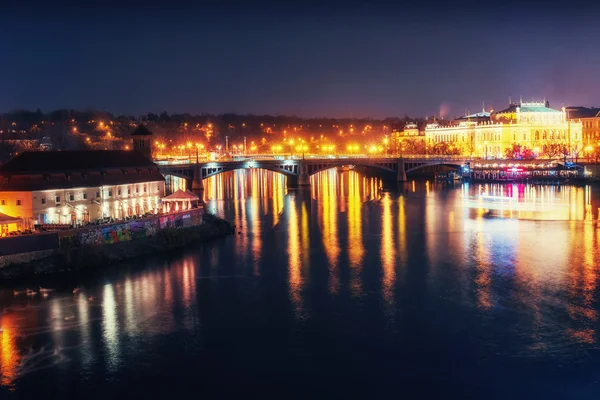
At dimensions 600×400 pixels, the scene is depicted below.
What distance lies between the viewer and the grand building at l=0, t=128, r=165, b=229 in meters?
18.6

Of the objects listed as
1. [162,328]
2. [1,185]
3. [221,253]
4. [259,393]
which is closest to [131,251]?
[221,253]

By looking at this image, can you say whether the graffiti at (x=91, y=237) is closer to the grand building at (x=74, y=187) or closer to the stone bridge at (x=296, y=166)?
the grand building at (x=74, y=187)

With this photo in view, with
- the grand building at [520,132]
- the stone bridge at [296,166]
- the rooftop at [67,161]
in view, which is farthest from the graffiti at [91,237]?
the grand building at [520,132]

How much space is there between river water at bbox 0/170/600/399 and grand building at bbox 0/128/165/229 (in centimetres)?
299

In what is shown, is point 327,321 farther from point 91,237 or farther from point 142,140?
point 142,140

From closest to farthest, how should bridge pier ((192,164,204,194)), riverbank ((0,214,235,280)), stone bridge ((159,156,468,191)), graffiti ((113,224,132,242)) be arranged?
1. riverbank ((0,214,235,280))
2. graffiti ((113,224,132,242))
3. bridge pier ((192,164,204,194))
4. stone bridge ((159,156,468,191))

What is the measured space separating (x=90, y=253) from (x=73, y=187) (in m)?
3.15

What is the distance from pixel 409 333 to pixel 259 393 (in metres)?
3.35

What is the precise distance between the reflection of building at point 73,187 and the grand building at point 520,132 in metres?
39.3

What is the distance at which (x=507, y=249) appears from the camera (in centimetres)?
1939

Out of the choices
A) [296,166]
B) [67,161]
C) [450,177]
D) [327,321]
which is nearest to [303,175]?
[296,166]

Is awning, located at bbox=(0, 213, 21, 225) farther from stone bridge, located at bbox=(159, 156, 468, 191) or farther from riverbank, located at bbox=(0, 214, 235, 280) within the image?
stone bridge, located at bbox=(159, 156, 468, 191)

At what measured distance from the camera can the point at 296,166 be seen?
44062 millimetres

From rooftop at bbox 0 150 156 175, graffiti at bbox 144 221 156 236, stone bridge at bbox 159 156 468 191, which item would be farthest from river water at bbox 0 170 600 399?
stone bridge at bbox 159 156 468 191
